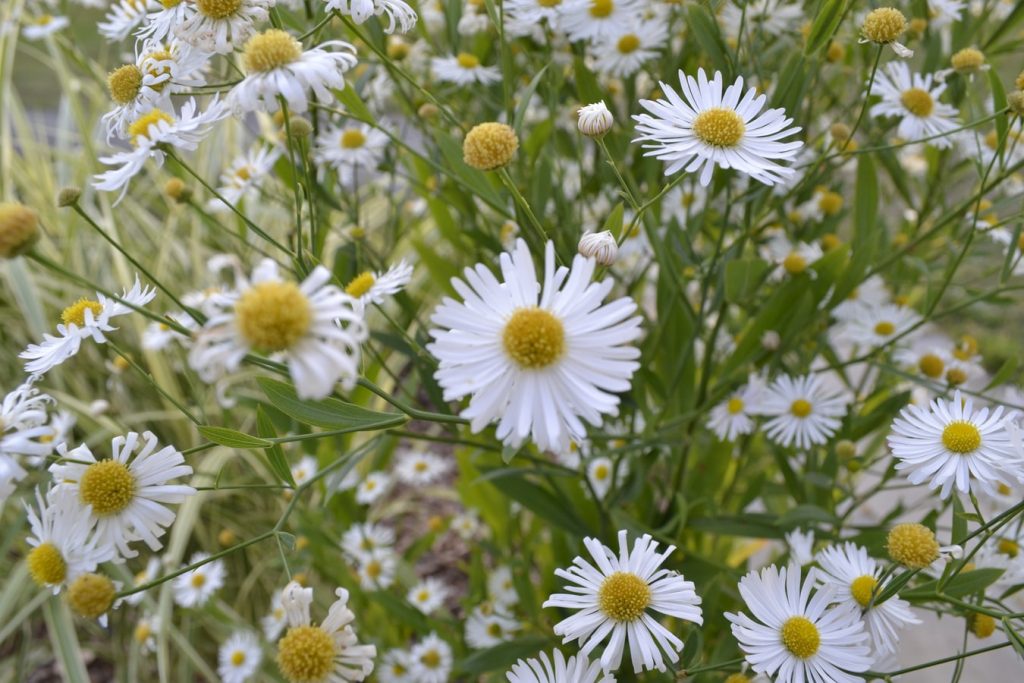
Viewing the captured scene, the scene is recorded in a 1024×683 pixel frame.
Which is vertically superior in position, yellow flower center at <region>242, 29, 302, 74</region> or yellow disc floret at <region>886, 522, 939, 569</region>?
yellow flower center at <region>242, 29, 302, 74</region>

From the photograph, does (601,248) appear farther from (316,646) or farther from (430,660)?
(430,660)

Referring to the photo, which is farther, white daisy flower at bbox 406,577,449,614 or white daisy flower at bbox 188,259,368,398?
white daisy flower at bbox 406,577,449,614

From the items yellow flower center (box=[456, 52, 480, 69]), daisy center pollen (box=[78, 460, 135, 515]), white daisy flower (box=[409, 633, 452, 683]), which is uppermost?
yellow flower center (box=[456, 52, 480, 69])

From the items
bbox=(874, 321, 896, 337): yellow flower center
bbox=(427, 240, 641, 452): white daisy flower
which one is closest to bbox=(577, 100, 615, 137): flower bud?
bbox=(427, 240, 641, 452): white daisy flower

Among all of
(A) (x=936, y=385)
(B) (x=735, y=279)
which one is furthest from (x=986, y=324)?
(B) (x=735, y=279)

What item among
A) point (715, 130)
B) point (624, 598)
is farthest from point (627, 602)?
point (715, 130)

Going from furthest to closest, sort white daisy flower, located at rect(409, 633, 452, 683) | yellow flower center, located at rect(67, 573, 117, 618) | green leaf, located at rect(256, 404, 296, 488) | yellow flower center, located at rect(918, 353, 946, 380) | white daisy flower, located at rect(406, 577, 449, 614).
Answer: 1. white daisy flower, located at rect(406, 577, 449, 614)
2. white daisy flower, located at rect(409, 633, 452, 683)
3. yellow flower center, located at rect(918, 353, 946, 380)
4. green leaf, located at rect(256, 404, 296, 488)
5. yellow flower center, located at rect(67, 573, 117, 618)

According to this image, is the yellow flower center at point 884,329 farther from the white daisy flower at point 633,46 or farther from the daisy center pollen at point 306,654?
the daisy center pollen at point 306,654

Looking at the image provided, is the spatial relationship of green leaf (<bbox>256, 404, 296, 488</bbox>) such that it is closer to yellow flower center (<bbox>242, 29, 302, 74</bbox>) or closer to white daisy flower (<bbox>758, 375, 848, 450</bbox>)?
yellow flower center (<bbox>242, 29, 302, 74</bbox>)
